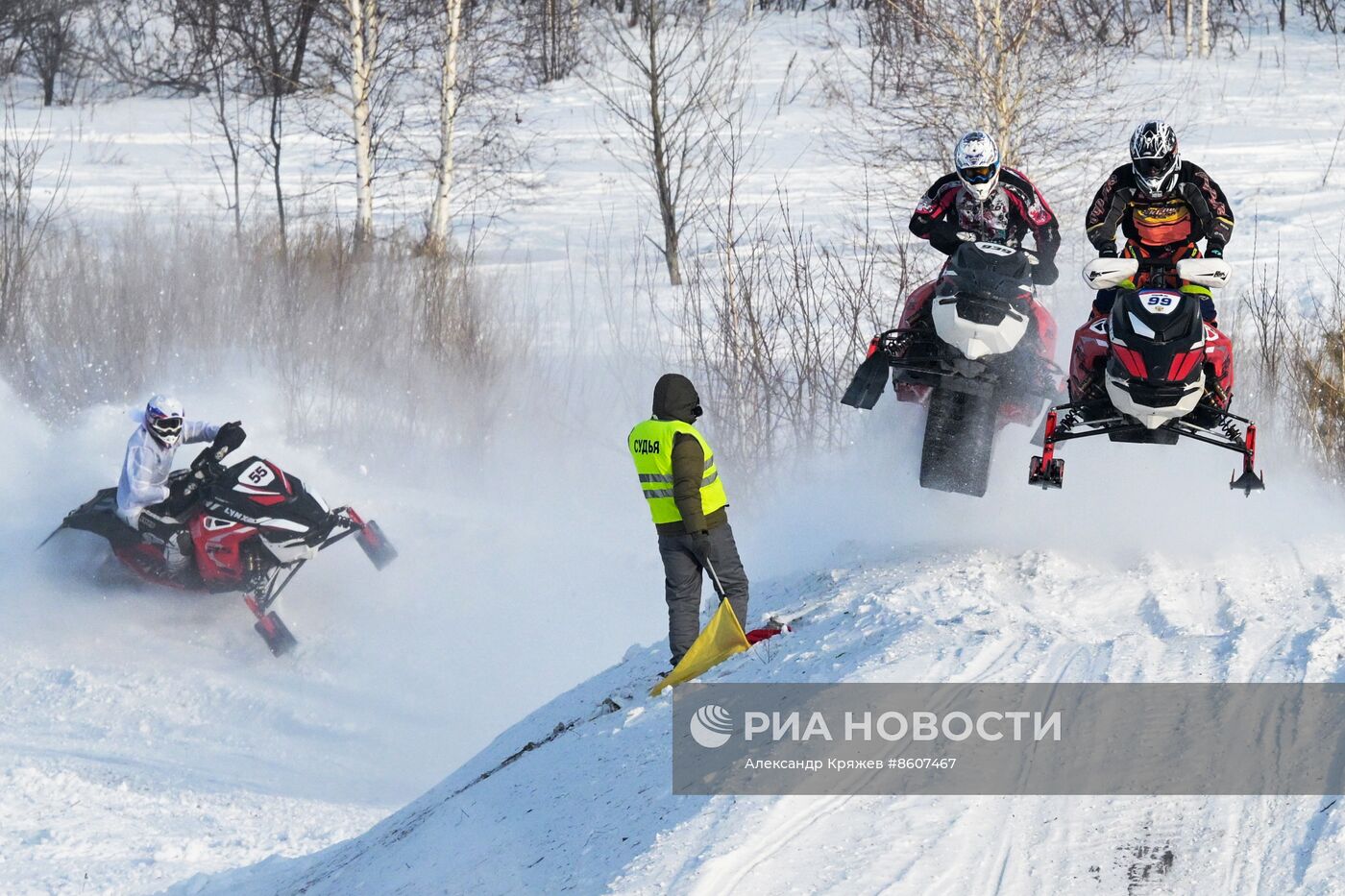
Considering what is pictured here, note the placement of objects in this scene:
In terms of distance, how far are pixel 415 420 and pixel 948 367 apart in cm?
1118

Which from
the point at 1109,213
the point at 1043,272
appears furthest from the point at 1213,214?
the point at 1043,272

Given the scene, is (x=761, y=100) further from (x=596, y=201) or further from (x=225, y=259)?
(x=225, y=259)

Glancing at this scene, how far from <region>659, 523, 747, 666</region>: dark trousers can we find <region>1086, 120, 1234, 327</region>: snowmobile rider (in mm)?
2322

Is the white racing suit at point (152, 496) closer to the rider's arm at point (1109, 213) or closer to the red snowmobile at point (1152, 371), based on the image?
the red snowmobile at point (1152, 371)

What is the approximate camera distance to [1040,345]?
8016 mm

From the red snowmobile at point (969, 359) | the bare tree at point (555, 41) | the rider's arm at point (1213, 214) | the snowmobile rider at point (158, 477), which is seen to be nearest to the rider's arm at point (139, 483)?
the snowmobile rider at point (158, 477)

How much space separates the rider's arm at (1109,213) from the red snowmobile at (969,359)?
39 cm

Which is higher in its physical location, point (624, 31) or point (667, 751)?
point (624, 31)

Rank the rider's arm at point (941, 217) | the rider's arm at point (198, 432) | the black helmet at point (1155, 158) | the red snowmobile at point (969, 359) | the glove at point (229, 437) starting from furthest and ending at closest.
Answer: the rider's arm at point (198, 432)
the glove at point (229, 437)
the rider's arm at point (941, 217)
the red snowmobile at point (969, 359)
the black helmet at point (1155, 158)

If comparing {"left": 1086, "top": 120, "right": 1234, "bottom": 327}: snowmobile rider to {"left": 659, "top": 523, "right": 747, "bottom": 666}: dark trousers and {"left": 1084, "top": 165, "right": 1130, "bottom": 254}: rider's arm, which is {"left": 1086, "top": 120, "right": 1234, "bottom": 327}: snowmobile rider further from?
{"left": 659, "top": 523, "right": 747, "bottom": 666}: dark trousers

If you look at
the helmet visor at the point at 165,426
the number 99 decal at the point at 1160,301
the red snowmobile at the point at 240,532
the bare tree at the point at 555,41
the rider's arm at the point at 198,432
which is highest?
the bare tree at the point at 555,41

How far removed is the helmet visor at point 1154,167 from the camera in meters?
7.38

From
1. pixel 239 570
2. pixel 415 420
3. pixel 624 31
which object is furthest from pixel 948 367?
pixel 624 31

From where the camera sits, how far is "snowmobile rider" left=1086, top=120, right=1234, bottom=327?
24.3ft
